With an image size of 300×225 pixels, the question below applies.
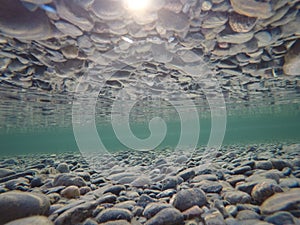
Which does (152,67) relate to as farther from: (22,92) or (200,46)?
(22,92)

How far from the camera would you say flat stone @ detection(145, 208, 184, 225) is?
7.52 ft

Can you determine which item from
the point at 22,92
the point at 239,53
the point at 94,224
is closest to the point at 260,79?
the point at 239,53

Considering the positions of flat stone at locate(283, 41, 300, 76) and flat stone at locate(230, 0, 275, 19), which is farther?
flat stone at locate(283, 41, 300, 76)

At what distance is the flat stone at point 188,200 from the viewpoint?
2650mm

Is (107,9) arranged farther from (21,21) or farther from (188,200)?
(188,200)

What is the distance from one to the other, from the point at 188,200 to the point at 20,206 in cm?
225

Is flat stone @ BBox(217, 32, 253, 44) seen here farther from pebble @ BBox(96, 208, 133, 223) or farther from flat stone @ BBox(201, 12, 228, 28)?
pebble @ BBox(96, 208, 133, 223)

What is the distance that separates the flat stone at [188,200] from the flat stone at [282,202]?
2.60ft

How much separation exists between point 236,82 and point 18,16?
864cm

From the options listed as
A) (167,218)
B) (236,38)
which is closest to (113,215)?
(167,218)

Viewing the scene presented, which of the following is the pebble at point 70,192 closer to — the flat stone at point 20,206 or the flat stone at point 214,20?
the flat stone at point 20,206

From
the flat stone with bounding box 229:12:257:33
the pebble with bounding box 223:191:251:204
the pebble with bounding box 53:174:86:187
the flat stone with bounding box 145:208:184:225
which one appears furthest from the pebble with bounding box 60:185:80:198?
the flat stone with bounding box 229:12:257:33

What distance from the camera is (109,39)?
4547 millimetres

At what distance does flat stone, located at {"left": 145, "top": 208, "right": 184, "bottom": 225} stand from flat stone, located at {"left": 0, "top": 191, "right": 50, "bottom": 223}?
1.46 metres
